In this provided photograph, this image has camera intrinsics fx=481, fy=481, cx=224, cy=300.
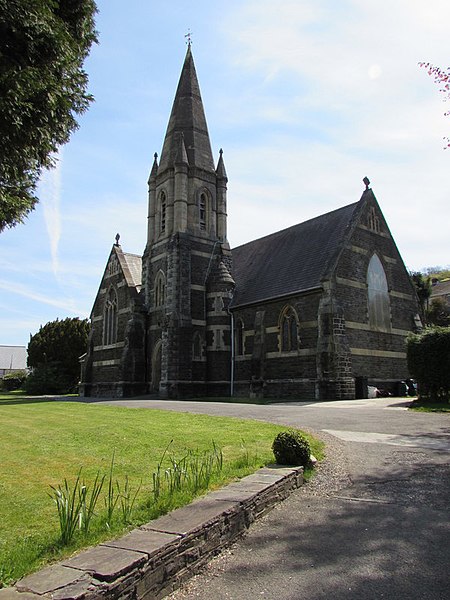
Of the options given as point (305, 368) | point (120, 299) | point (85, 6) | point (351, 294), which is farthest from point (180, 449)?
point (120, 299)

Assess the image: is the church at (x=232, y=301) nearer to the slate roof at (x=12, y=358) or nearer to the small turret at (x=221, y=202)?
the small turret at (x=221, y=202)

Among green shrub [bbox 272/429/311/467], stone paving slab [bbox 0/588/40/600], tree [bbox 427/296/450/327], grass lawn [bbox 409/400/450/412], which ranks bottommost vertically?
stone paving slab [bbox 0/588/40/600]

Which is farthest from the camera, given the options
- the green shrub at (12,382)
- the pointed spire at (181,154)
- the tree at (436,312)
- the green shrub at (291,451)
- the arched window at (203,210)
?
the green shrub at (12,382)

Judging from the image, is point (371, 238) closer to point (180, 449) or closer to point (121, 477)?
point (180, 449)

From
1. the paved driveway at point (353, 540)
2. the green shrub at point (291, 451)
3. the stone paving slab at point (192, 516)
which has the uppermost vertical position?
the green shrub at point (291, 451)

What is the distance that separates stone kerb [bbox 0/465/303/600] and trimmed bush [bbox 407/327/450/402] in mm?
Result: 14119

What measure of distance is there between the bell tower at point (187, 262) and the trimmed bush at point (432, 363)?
45.1 feet

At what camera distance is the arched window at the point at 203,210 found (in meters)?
34.4

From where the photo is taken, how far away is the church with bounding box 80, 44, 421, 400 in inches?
1011

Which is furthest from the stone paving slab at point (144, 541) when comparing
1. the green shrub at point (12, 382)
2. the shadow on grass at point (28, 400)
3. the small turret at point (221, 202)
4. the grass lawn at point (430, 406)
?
the green shrub at point (12, 382)

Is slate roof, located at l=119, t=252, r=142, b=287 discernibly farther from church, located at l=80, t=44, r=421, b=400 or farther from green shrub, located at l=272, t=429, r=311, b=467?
green shrub, located at l=272, t=429, r=311, b=467

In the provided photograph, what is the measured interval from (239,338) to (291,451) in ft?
75.7

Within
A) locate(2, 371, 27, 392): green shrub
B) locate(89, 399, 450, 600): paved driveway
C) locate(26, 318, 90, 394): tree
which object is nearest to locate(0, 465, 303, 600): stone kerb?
locate(89, 399, 450, 600): paved driveway

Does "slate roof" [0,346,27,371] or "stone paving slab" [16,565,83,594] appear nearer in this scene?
"stone paving slab" [16,565,83,594]
